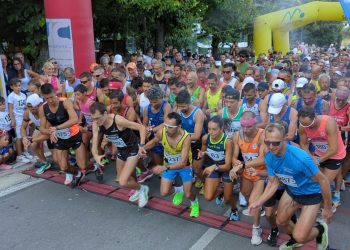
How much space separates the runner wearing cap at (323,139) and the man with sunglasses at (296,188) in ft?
2.60

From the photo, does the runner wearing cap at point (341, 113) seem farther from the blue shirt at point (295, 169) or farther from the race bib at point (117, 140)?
the race bib at point (117, 140)

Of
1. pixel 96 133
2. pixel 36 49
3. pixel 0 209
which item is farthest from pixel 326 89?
pixel 36 49

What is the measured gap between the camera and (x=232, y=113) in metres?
5.43

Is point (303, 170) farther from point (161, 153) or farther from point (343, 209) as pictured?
point (161, 153)

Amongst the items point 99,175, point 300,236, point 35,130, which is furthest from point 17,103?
point 300,236

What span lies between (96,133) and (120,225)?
1382mm

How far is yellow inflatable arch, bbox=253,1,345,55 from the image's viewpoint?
17172 mm

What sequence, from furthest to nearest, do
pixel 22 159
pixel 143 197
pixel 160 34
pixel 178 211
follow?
pixel 160 34 < pixel 22 159 < pixel 143 197 < pixel 178 211

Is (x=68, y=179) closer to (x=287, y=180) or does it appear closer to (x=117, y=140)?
(x=117, y=140)

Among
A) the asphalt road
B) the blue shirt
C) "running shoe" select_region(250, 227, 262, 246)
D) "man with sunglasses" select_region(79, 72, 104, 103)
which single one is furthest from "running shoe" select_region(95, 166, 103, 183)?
the blue shirt

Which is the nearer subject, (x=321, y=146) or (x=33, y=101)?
(x=321, y=146)

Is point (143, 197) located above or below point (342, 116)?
below

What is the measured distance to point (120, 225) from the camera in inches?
190

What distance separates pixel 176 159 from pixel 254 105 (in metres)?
1.60
